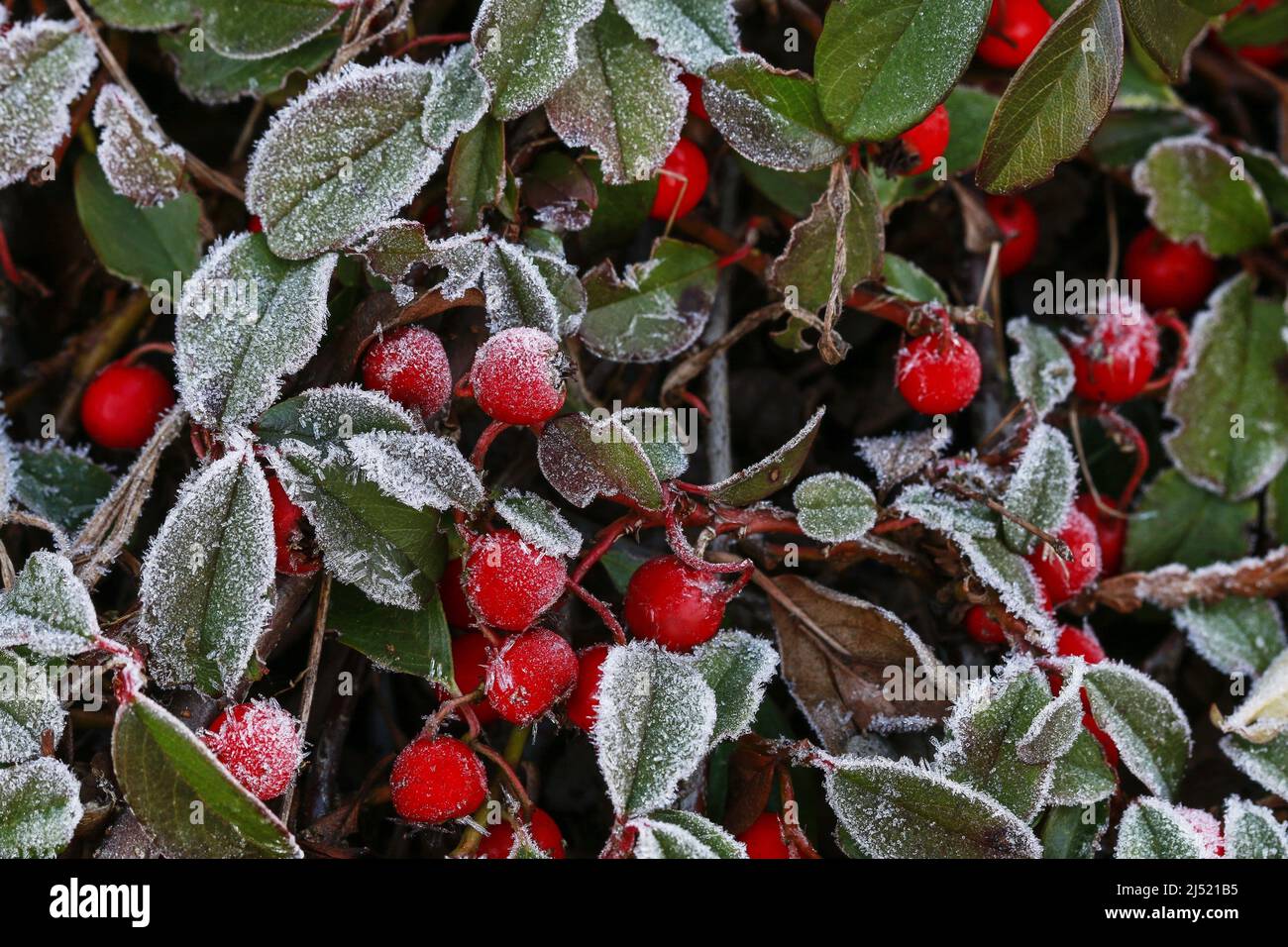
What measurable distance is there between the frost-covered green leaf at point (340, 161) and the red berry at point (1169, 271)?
102cm

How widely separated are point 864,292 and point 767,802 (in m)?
0.56

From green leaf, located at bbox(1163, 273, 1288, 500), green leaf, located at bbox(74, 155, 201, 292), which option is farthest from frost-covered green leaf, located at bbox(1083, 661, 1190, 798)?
green leaf, located at bbox(74, 155, 201, 292)

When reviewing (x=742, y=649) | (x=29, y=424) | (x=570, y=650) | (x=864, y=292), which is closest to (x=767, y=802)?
(x=742, y=649)

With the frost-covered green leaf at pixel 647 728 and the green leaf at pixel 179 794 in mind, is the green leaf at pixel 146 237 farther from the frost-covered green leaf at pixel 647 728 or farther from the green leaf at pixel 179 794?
the frost-covered green leaf at pixel 647 728

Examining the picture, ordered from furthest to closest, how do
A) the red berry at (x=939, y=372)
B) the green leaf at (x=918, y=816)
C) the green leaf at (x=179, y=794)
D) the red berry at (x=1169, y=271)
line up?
the red berry at (x=1169, y=271)
the red berry at (x=939, y=372)
the green leaf at (x=918, y=816)
the green leaf at (x=179, y=794)

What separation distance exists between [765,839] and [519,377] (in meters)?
0.50

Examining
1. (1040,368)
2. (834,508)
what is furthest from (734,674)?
(1040,368)

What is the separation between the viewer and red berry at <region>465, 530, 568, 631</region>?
0.99 m

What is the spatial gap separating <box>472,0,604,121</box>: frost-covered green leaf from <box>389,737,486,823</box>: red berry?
0.60m

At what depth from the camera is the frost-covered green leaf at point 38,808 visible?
0.96m

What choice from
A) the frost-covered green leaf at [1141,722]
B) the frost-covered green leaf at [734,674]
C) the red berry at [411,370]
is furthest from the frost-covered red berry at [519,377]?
the frost-covered green leaf at [1141,722]

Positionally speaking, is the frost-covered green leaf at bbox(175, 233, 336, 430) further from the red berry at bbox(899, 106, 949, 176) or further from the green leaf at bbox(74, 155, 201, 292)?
the red berry at bbox(899, 106, 949, 176)

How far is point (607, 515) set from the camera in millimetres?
1267
